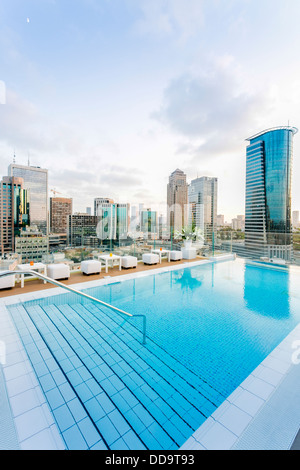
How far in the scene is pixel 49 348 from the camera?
275 cm

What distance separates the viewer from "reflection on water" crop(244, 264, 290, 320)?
431cm

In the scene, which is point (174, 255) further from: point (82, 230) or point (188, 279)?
point (82, 230)

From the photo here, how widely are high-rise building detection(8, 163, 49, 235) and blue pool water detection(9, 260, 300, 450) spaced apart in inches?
346

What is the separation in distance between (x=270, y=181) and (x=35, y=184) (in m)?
40.0

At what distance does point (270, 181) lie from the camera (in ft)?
123

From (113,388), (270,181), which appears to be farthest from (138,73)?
(270,181)

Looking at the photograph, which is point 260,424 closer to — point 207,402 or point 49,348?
point 207,402

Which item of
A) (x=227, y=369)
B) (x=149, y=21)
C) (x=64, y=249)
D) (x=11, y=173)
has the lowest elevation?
(x=227, y=369)

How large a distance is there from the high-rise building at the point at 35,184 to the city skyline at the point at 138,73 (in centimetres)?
92

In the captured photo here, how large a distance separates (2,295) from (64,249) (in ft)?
7.93

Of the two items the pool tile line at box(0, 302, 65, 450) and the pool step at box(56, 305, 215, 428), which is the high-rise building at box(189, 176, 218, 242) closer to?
the pool step at box(56, 305, 215, 428)

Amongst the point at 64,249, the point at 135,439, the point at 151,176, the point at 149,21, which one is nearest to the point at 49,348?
the point at 135,439

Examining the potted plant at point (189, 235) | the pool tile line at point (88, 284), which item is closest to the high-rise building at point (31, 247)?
the pool tile line at point (88, 284)

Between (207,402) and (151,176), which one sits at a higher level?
(151,176)
